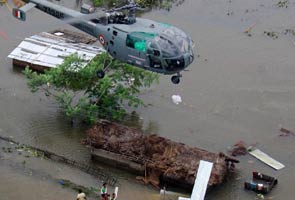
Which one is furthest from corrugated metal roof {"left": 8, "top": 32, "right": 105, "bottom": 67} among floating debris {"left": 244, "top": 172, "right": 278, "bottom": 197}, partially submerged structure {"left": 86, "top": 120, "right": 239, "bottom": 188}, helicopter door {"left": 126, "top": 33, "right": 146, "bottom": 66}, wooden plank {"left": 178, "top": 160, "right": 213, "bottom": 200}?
floating debris {"left": 244, "top": 172, "right": 278, "bottom": 197}

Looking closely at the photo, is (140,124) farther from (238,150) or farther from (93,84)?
(238,150)

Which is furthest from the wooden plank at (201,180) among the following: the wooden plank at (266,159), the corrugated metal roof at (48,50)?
the corrugated metal roof at (48,50)

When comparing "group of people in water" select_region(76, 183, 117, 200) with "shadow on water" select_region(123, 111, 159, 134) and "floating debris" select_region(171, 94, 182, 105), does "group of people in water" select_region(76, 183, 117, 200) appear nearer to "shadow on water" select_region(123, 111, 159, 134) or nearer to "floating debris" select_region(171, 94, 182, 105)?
"shadow on water" select_region(123, 111, 159, 134)

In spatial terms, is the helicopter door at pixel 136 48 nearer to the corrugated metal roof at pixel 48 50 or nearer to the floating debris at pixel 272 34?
the corrugated metal roof at pixel 48 50

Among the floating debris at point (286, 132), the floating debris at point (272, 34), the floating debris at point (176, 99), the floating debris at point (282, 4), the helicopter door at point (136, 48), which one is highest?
the floating debris at point (282, 4)

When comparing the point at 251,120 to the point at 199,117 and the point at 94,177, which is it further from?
the point at 94,177
